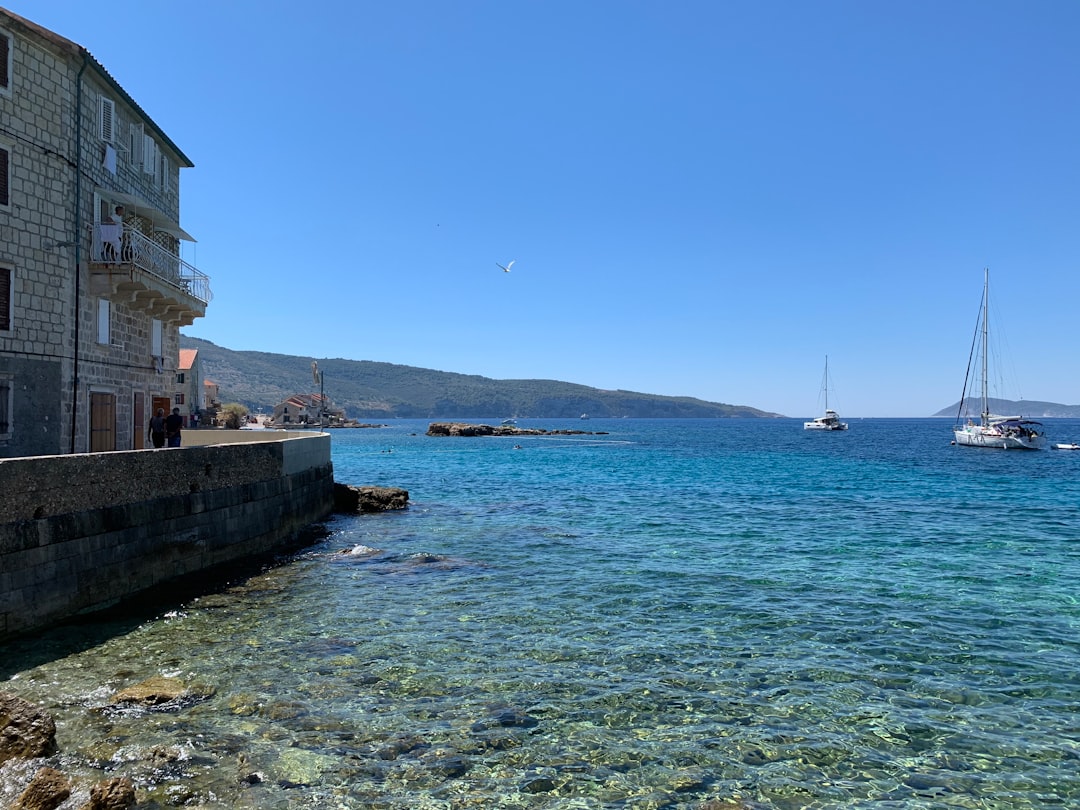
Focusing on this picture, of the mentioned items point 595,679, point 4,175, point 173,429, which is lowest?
point 595,679

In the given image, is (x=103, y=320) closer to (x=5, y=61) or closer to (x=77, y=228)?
(x=77, y=228)

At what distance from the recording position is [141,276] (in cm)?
1997

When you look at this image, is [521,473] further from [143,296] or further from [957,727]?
[957,727]

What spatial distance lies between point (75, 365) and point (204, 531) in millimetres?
7114

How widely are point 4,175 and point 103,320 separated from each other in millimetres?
4815

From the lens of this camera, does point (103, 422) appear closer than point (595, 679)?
No

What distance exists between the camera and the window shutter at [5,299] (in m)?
16.3

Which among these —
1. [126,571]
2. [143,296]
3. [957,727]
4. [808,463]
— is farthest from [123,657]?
[808,463]

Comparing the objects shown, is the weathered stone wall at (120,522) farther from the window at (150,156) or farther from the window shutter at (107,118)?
the window at (150,156)

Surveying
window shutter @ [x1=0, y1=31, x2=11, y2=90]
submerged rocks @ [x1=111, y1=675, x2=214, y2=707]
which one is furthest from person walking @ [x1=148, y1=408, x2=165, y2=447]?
submerged rocks @ [x1=111, y1=675, x2=214, y2=707]

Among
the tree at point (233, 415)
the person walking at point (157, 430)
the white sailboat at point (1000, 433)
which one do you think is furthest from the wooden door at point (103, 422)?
the white sailboat at point (1000, 433)

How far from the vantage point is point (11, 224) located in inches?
650

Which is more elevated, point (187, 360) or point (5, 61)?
point (5, 61)

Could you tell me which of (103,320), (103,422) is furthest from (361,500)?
(103,320)
